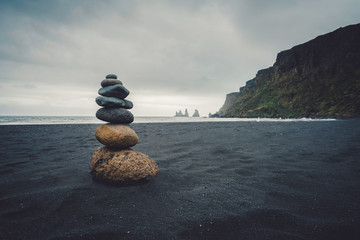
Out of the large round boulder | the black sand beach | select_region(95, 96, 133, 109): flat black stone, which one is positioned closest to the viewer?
the black sand beach

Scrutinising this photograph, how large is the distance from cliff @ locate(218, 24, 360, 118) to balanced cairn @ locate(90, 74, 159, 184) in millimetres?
87866

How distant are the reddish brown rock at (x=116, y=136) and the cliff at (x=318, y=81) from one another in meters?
88.0

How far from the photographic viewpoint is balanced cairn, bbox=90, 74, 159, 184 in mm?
4887

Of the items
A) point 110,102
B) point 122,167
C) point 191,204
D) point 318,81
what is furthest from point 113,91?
point 318,81

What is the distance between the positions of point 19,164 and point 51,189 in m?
4.03

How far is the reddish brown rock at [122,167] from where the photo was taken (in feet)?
15.8

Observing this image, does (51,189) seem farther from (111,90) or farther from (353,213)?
(353,213)

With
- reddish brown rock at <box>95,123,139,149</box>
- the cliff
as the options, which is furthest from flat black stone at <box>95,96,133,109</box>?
the cliff

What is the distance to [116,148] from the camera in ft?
19.1

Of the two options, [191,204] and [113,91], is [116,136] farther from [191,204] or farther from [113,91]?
[191,204]

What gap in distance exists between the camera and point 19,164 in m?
6.64

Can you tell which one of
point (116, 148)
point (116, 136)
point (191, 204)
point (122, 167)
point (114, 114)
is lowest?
point (191, 204)

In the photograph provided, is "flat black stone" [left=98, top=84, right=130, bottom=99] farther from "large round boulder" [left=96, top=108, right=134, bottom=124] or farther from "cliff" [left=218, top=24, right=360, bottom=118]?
"cliff" [left=218, top=24, right=360, bottom=118]

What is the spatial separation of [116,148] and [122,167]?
1.16 m
